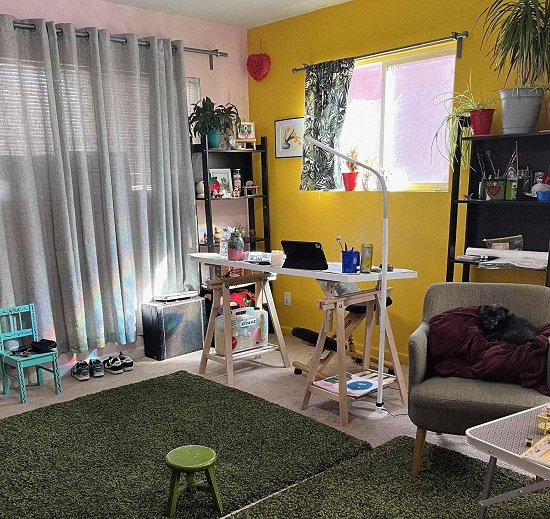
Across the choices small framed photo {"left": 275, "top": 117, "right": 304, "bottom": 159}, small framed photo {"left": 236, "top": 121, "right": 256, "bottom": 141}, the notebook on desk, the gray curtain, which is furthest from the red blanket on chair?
small framed photo {"left": 236, "top": 121, "right": 256, "bottom": 141}

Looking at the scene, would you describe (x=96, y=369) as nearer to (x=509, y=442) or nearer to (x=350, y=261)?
(x=350, y=261)

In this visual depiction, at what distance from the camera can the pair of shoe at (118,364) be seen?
404 cm

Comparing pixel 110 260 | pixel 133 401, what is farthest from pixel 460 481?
pixel 110 260

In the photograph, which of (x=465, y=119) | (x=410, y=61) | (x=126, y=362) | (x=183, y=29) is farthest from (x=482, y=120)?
(x=126, y=362)

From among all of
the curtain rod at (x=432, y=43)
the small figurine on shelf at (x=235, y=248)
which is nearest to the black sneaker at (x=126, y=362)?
the small figurine on shelf at (x=235, y=248)

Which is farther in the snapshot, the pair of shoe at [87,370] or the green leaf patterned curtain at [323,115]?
the green leaf patterned curtain at [323,115]

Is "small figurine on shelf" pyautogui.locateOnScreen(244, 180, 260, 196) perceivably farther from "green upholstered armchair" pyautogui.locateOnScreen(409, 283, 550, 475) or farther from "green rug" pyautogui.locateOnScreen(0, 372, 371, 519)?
"green upholstered armchair" pyautogui.locateOnScreen(409, 283, 550, 475)

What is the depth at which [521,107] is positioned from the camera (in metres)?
3.15

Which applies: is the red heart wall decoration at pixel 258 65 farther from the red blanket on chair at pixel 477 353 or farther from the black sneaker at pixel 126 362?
the red blanket on chair at pixel 477 353

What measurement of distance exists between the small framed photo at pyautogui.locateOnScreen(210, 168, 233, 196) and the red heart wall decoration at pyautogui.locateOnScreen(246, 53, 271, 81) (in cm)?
86

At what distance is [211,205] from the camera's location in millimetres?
4801

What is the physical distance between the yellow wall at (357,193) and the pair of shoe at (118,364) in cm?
148

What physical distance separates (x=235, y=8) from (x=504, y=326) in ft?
9.98

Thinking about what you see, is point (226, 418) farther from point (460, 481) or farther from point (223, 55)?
point (223, 55)
